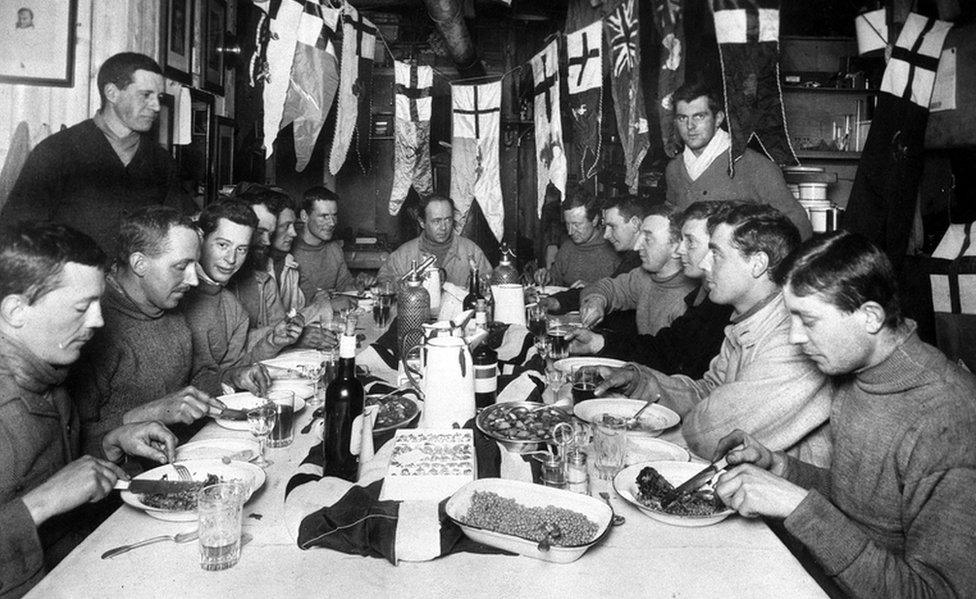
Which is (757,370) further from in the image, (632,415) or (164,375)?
(164,375)

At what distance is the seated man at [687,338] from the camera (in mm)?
3070

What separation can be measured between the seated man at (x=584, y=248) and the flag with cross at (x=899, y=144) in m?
Result: 1.89

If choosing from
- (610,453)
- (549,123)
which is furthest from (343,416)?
(549,123)

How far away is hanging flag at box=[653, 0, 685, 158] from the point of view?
4.43 meters

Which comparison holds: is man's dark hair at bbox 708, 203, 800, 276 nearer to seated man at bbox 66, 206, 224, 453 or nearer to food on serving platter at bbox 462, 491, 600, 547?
food on serving platter at bbox 462, 491, 600, 547

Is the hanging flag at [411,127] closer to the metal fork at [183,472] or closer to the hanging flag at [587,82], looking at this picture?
the hanging flag at [587,82]

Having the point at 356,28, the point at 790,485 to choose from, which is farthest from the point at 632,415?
the point at 356,28

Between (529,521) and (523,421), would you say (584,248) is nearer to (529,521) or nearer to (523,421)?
(523,421)

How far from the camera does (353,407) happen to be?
166cm

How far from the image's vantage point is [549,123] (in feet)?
18.1

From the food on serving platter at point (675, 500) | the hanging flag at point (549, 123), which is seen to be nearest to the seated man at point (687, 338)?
the food on serving platter at point (675, 500)

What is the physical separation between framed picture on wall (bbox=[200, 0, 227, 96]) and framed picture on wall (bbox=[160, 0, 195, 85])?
0.71 feet

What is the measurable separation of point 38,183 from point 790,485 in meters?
3.75

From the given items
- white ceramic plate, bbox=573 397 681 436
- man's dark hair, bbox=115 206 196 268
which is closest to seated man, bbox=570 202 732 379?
white ceramic plate, bbox=573 397 681 436
